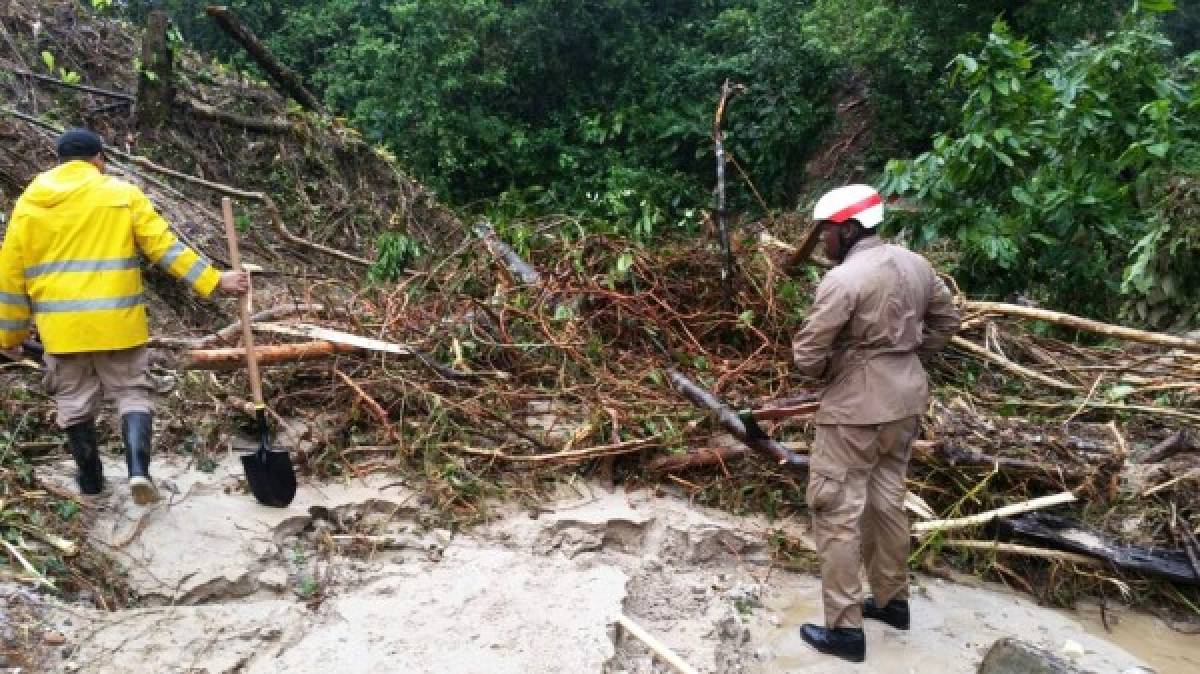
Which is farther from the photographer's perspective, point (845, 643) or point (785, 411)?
point (785, 411)

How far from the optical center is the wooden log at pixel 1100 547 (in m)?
4.13

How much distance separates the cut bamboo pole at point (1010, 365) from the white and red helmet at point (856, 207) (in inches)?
89.4

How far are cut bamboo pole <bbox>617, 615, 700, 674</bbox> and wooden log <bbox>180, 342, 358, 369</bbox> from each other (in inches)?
99.2

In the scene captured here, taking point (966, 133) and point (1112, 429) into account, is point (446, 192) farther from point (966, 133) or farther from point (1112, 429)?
point (1112, 429)

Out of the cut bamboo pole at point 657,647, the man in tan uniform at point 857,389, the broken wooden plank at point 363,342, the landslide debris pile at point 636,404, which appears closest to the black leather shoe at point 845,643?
the man in tan uniform at point 857,389

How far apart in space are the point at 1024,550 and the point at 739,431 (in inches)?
59.7

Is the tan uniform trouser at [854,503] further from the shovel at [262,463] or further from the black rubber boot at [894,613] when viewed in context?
the shovel at [262,463]

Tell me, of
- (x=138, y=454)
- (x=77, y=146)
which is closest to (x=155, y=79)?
(x=77, y=146)

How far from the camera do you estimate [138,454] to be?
12.4 ft

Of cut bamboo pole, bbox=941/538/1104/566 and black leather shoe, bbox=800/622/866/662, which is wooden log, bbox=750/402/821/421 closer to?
cut bamboo pole, bbox=941/538/1104/566

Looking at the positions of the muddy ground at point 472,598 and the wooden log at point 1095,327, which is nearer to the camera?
the muddy ground at point 472,598

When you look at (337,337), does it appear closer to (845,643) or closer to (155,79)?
(845,643)

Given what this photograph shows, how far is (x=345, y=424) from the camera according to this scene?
4.83 m

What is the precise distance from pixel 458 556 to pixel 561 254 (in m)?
2.77
